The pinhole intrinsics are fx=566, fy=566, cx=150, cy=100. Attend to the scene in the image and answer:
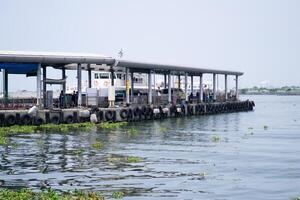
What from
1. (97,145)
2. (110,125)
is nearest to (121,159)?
(97,145)

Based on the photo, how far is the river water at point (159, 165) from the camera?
23.1 meters

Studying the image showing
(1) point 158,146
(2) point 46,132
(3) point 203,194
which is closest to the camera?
(3) point 203,194

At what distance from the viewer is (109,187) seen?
23.0 m

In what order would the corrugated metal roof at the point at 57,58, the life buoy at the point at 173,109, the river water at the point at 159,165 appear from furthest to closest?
the life buoy at the point at 173,109
the corrugated metal roof at the point at 57,58
the river water at the point at 159,165

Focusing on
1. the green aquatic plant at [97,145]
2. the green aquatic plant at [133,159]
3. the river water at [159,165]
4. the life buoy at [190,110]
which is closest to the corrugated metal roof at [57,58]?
the river water at [159,165]

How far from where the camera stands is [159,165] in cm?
2969

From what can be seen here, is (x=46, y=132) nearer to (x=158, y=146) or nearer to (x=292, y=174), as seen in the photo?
(x=158, y=146)

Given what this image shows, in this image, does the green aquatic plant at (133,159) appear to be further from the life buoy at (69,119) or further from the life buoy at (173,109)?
the life buoy at (173,109)

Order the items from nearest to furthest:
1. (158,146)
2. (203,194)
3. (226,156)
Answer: (203,194)
(226,156)
(158,146)

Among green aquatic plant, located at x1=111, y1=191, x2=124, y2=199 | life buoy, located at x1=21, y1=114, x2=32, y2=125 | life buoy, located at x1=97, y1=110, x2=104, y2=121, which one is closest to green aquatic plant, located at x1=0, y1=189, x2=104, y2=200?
green aquatic plant, located at x1=111, y1=191, x2=124, y2=199

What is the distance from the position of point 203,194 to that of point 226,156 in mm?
12280

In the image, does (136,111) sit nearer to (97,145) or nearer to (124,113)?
(124,113)

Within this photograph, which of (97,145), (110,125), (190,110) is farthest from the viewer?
(190,110)

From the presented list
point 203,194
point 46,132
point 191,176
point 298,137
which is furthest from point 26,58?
point 203,194
